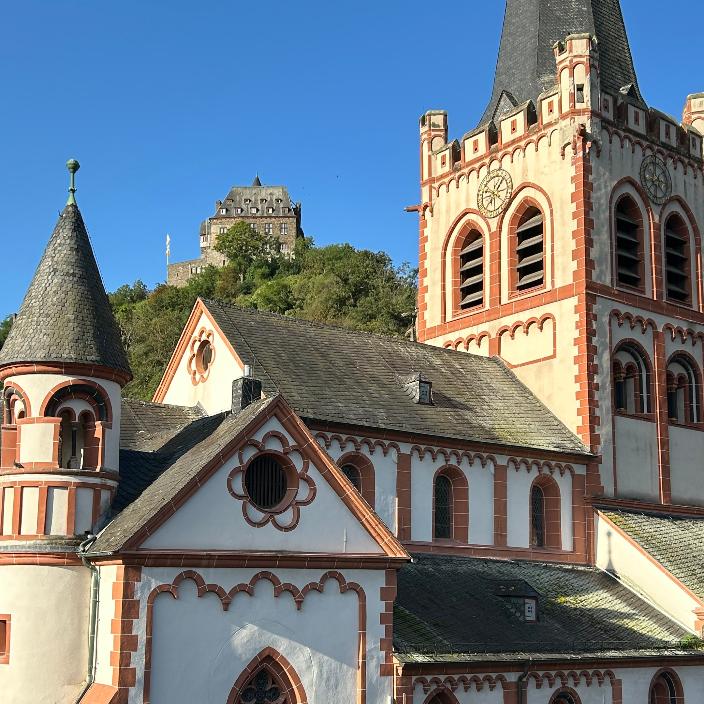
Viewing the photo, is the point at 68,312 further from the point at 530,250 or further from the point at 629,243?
the point at 629,243

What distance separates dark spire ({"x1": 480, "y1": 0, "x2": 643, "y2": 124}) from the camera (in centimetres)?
4069

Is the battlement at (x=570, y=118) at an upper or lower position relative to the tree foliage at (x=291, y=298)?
lower

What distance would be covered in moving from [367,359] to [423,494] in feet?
16.8

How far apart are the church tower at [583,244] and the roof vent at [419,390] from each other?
5.36 m

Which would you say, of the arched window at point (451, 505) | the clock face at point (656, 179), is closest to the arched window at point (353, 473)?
the arched window at point (451, 505)

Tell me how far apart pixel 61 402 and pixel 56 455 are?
3.75 ft

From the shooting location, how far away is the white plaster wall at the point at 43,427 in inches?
888

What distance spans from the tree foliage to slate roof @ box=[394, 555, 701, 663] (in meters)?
48.5

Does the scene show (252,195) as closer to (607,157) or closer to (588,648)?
(607,157)

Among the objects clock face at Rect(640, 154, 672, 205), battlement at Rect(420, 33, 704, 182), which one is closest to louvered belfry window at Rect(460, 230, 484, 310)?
battlement at Rect(420, 33, 704, 182)

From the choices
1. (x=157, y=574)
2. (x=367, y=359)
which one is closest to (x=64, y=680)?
(x=157, y=574)

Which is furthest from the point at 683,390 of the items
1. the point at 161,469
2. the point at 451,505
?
the point at 161,469

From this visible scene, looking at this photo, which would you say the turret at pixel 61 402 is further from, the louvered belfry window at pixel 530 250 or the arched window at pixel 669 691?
the louvered belfry window at pixel 530 250

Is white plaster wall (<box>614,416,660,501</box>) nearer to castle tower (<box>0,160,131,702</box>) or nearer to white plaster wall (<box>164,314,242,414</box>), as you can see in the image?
white plaster wall (<box>164,314,242,414</box>)
